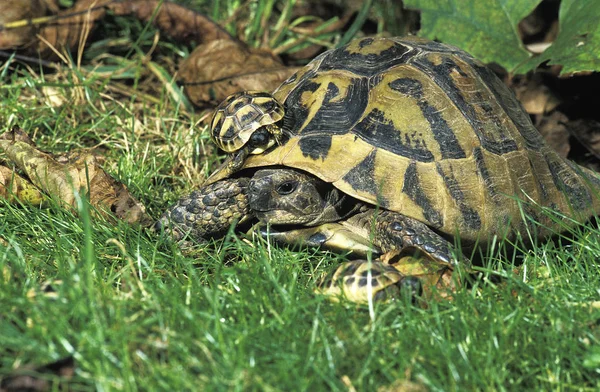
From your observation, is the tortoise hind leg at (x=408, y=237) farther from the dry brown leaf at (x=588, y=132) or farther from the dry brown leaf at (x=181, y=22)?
the dry brown leaf at (x=181, y=22)

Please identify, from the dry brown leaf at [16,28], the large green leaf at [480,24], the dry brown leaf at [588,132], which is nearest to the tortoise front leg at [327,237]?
the large green leaf at [480,24]

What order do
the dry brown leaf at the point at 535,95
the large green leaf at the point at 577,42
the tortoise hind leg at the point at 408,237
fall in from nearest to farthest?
the tortoise hind leg at the point at 408,237
the large green leaf at the point at 577,42
the dry brown leaf at the point at 535,95

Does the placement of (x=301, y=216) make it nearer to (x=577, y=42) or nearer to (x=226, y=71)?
(x=226, y=71)

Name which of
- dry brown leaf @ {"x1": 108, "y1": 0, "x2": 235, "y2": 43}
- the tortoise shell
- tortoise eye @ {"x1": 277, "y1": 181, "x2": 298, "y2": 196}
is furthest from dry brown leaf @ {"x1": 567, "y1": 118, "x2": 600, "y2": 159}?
dry brown leaf @ {"x1": 108, "y1": 0, "x2": 235, "y2": 43}

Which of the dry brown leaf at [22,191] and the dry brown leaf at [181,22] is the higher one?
the dry brown leaf at [181,22]

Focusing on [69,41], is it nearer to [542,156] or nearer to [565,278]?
[542,156]

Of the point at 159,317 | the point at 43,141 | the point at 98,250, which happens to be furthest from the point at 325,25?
the point at 159,317

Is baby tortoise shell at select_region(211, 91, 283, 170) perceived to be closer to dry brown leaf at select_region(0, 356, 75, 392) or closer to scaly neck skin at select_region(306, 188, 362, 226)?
scaly neck skin at select_region(306, 188, 362, 226)
